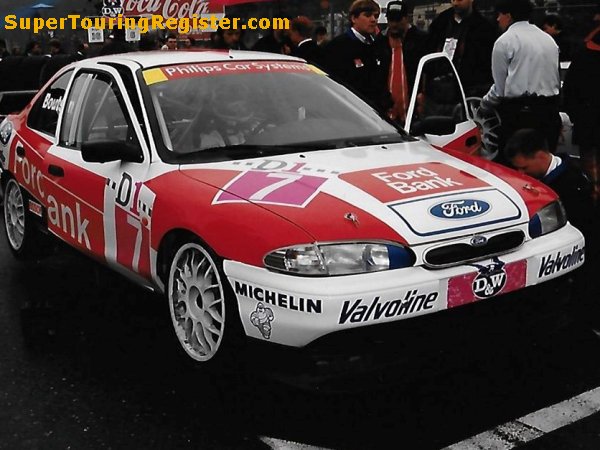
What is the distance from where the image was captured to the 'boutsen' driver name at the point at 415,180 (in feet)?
12.8

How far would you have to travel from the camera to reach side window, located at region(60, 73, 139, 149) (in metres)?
4.92

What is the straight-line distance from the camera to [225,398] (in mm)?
3959

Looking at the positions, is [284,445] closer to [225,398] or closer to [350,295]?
[225,398]

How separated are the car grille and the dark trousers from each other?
10.6ft

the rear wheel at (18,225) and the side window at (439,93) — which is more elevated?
the side window at (439,93)

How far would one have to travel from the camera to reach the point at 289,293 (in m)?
3.48

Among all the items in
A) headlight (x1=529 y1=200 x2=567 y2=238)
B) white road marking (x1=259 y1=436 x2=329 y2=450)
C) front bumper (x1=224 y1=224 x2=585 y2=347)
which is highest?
headlight (x1=529 y1=200 x2=567 y2=238)

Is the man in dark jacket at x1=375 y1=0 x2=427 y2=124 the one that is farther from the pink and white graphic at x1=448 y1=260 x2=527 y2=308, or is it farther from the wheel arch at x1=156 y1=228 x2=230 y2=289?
the pink and white graphic at x1=448 y1=260 x2=527 y2=308

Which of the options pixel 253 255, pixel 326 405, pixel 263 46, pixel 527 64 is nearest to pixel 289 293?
pixel 253 255

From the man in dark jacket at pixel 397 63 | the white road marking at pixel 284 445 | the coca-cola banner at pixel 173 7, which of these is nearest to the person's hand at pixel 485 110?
the man in dark jacket at pixel 397 63

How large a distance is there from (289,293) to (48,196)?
2.62 meters

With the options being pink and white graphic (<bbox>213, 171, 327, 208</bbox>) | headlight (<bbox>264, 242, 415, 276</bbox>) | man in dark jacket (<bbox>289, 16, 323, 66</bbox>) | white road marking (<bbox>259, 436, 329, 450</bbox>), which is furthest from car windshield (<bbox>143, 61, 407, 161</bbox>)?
man in dark jacket (<bbox>289, 16, 323, 66</bbox>)

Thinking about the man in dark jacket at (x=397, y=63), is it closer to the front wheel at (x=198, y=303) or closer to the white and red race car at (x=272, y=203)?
the white and red race car at (x=272, y=203)

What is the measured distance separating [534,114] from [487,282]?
11.6 feet
